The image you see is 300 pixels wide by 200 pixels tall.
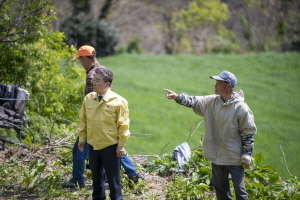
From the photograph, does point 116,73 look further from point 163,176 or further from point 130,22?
point 163,176

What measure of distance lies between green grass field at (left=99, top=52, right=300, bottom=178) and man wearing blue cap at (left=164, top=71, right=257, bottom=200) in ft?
30.9

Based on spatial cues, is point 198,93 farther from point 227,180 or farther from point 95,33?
point 227,180

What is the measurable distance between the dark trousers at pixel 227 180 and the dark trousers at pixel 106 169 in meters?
1.10

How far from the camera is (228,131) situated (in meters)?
4.39

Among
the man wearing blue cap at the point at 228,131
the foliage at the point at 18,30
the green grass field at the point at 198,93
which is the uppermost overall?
the foliage at the point at 18,30

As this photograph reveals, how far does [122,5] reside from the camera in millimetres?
27000

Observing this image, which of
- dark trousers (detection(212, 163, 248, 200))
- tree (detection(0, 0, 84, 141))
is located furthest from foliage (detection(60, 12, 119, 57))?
dark trousers (detection(212, 163, 248, 200))

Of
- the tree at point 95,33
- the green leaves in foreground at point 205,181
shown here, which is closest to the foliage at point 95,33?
the tree at point 95,33

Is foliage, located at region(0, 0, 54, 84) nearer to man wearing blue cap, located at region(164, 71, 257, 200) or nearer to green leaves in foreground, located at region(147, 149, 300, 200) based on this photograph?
green leaves in foreground, located at region(147, 149, 300, 200)

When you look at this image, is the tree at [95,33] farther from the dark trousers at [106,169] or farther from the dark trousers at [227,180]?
the dark trousers at [227,180]

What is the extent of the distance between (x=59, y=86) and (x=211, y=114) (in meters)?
4.69

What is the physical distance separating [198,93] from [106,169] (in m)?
15.2

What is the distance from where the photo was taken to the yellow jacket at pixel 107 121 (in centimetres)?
437

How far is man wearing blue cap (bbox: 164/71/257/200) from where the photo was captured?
4.34 m
